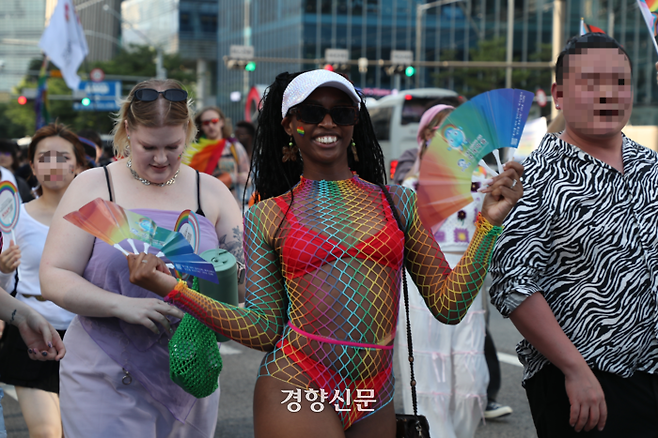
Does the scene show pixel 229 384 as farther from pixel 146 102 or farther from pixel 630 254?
pixel 630 254

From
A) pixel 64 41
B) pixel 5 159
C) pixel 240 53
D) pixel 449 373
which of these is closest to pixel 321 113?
pixel 449 373

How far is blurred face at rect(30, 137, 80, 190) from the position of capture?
15.5 ft

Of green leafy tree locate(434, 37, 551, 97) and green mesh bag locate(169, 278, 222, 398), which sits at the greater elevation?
green leafy tree locate(434, 37, 551, 97)

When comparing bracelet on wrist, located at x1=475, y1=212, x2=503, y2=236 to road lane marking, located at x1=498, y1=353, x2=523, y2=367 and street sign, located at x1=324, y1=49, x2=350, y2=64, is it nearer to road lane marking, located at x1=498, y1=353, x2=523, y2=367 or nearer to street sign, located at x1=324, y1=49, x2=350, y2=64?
road lane marking, located at x1=498, y1=353, x2=523, y2=367

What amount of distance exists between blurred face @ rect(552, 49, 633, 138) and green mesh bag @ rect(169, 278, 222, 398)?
1.36m

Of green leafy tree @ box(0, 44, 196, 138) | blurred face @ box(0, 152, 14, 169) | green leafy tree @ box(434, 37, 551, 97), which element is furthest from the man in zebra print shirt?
green leafy tree @ box(0, 44, 196, 138)

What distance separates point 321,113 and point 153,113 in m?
0.92

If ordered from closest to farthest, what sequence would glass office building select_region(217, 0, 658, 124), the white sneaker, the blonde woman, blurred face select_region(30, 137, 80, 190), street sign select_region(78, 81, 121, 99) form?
the blonde woman → blurred face select_region(30, 137, 80, 190) → the white sneaker → glass office building select_region(217, 0, 658, 124) → street sign select_region(78, 81, 121, 99)

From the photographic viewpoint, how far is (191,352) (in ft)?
8.45

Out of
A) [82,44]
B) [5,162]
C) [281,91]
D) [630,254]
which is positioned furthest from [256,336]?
[82,44]

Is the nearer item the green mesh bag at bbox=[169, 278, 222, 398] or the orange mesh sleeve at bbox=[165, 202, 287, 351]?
the orange mesh sleeve at bbox=[165, 202, 287, 351]

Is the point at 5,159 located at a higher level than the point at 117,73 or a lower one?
lower

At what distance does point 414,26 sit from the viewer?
58.2 metres

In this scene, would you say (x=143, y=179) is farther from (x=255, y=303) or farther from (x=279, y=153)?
(x=255, y=303)
